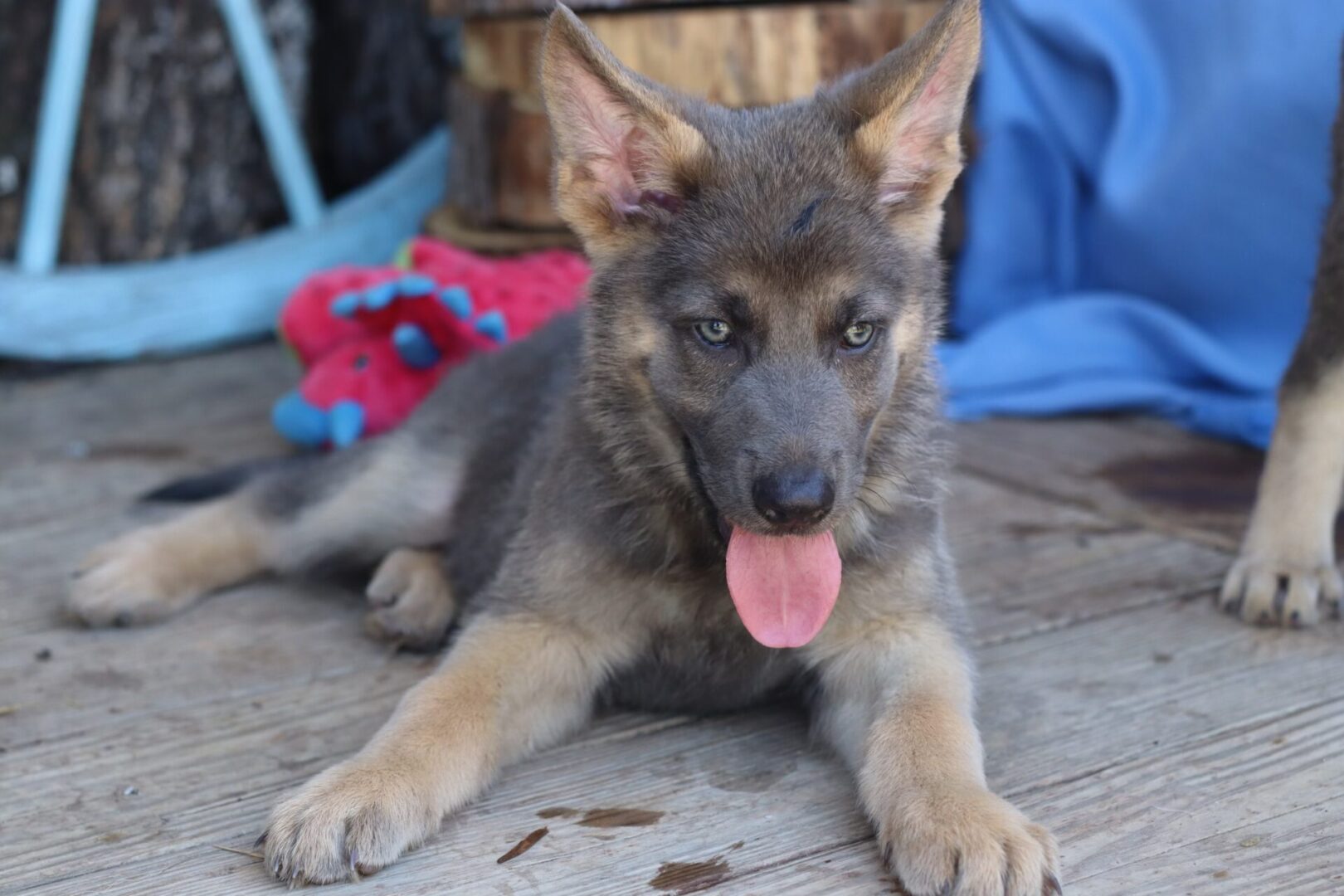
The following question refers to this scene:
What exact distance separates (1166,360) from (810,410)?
3777 mm

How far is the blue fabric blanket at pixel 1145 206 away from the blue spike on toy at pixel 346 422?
2398 mm

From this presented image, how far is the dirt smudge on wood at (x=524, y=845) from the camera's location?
2.63 m

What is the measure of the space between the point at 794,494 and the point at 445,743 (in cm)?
84

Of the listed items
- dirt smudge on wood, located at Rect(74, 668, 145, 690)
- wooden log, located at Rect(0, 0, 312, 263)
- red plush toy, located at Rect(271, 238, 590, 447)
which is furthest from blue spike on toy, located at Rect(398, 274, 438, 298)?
wooden log, located at Rect(0, 0, 312, 263)

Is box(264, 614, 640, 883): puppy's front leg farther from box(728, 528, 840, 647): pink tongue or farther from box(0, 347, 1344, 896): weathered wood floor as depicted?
box(728, 528, 840, 647): pink tongue

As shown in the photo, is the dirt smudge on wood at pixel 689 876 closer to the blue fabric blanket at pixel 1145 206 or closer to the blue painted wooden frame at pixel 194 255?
the blue fabric blanket at pixel 1145 206

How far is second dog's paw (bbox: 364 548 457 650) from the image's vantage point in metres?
3.70

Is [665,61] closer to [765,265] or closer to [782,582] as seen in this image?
[765,265]

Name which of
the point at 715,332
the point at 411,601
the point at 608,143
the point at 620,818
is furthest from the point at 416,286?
the point at 620,818

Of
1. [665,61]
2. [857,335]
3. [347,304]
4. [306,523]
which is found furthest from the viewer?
[665,61]

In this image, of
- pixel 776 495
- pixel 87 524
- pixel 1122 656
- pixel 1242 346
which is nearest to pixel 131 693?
pixel 87 524

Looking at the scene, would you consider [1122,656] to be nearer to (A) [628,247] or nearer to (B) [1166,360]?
(A) [628,247]

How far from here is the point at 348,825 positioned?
255 cm

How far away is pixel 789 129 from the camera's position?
3.07 m
